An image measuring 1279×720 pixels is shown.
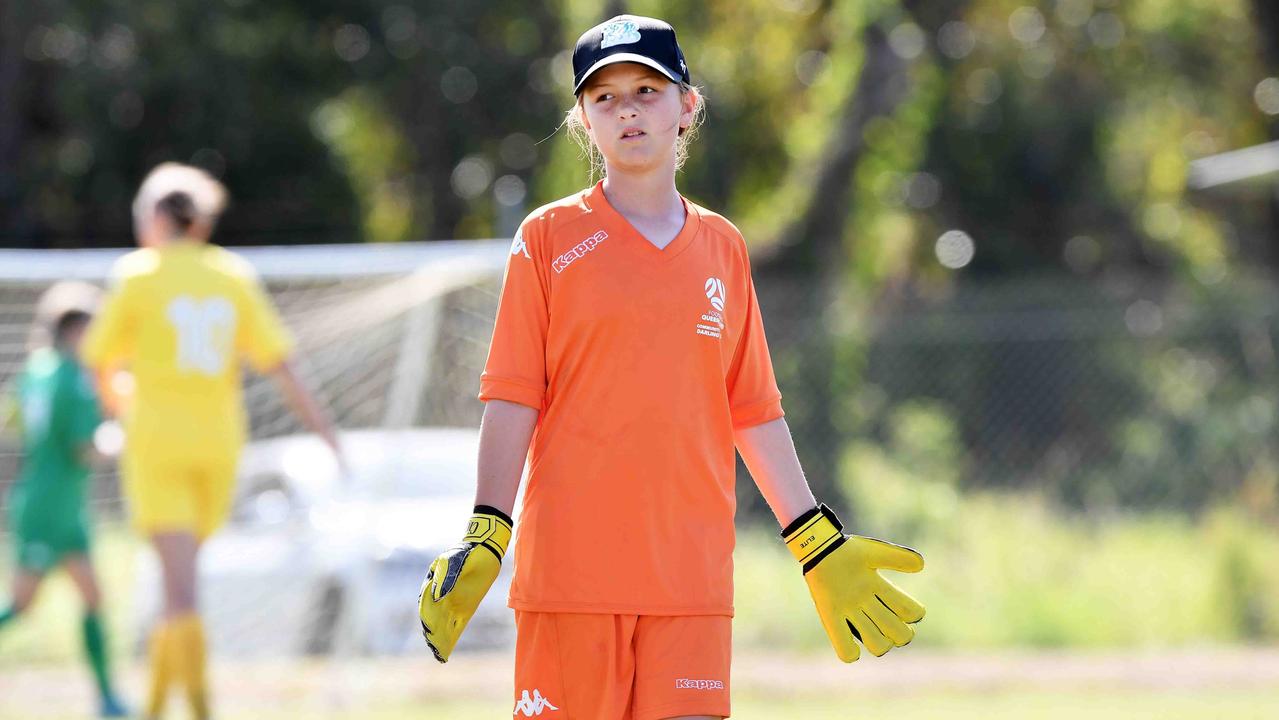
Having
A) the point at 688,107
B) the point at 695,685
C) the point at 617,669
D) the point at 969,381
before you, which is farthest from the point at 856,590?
the point at 969,381

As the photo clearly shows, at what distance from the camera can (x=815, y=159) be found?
1191 cm

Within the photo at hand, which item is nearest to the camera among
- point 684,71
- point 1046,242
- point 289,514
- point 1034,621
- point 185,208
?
point 684,71

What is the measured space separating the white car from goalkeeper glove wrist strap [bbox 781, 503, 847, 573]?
436 cm

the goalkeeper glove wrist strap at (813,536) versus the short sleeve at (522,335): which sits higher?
the short sleeve at (522,335)

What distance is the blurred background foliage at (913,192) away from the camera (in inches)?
427

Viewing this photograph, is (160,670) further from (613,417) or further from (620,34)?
(620,34)

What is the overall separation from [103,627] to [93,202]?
15.8 m

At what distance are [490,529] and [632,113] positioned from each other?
0.82 meters

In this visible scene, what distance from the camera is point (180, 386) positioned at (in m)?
5.54

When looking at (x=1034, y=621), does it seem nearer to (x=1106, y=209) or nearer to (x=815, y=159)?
(x=815, y=159)

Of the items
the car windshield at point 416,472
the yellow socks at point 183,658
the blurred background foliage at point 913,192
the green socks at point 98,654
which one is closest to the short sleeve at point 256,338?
the yellow socks at point 183,658

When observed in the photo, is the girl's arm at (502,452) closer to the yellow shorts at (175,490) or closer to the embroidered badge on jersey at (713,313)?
the embroidered badge on jersey at (713,313)

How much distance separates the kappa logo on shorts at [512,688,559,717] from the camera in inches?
110

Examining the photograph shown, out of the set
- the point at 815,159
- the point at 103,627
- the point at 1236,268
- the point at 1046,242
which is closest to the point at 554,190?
the point at 815,159
